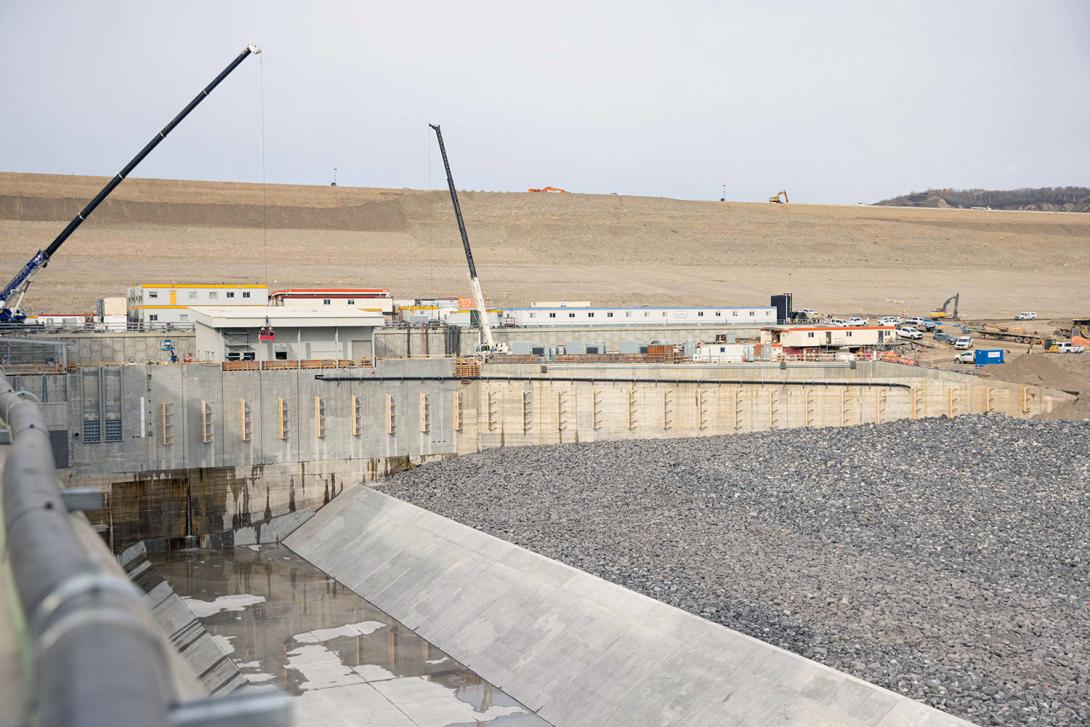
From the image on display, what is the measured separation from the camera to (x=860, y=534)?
1299 inches

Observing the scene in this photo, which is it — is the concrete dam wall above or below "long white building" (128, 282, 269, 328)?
below

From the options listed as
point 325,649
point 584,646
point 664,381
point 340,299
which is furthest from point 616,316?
point 584,646

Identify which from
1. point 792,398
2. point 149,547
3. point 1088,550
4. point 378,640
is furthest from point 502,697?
point 792,398

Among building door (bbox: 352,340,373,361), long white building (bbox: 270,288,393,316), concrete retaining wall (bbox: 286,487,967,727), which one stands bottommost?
concrete retaining wall (bbox: 286,487,967,727)

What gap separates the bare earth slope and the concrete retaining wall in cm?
6154

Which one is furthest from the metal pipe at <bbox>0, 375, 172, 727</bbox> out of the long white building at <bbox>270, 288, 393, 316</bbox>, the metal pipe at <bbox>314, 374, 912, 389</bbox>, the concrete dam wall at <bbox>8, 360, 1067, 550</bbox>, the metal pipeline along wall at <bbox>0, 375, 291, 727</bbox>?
the long white building at <bbox>270, 288, 393, 316</bbox>

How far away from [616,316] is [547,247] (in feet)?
213

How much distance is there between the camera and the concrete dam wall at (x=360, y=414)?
135 feet

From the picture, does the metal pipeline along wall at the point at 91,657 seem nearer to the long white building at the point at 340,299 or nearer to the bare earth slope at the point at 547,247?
the long white building at the point at 340,299

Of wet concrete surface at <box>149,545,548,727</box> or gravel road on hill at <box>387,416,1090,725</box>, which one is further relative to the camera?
wet concrete surface at <box>149,545,548,727</box>

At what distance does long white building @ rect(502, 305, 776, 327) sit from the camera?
65.4 metres

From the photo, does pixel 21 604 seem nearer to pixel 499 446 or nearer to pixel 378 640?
pixel 378 640

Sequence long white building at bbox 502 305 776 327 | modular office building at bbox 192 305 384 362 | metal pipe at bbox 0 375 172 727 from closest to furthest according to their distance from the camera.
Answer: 1. metal pipe at bbox 0 375 172 727
2. modular office building at bbox 192 305 384 362
3. long white building at bbox 502 305 776 327

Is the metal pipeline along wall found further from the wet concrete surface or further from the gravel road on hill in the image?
the wet concrete surface
